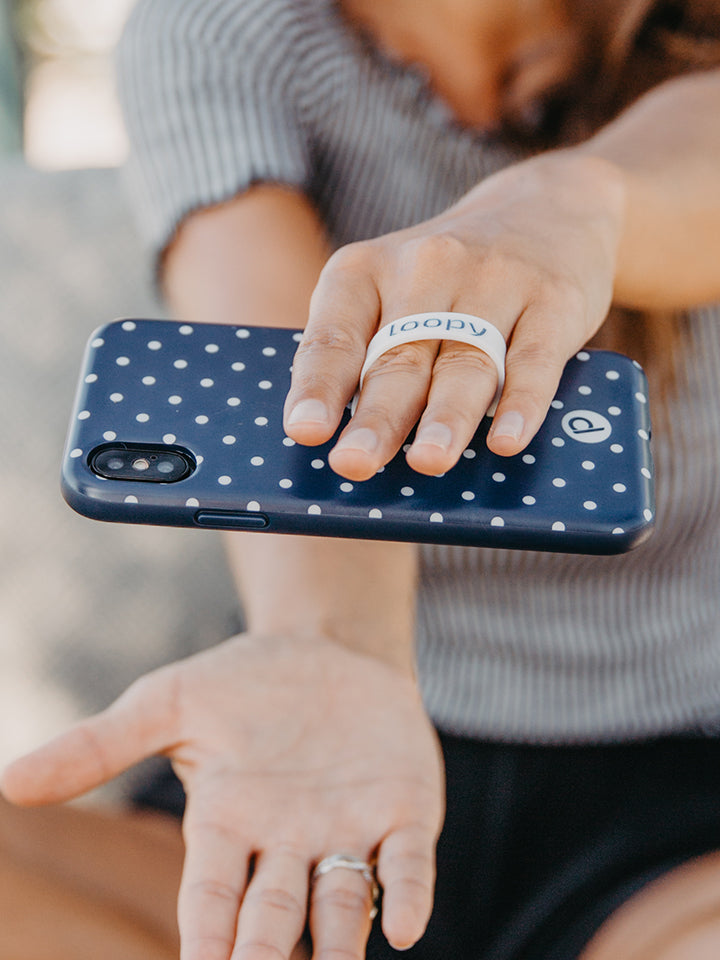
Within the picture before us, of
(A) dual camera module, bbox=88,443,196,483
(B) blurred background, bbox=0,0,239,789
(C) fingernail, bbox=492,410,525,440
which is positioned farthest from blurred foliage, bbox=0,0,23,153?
(C) fingernail, bbox=492,410,525,440

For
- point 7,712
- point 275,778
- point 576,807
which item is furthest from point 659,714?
point 7,712

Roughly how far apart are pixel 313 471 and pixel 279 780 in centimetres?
17

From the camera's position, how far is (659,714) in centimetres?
71

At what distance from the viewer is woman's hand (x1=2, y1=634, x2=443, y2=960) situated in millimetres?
431

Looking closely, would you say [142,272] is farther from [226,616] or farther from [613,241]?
[613,241]

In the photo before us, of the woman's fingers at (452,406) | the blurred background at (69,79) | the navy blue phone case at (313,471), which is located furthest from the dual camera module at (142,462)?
the blurred background at (69,79)

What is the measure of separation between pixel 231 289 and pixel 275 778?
31cm

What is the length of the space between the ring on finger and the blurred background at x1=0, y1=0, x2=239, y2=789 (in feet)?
1.41

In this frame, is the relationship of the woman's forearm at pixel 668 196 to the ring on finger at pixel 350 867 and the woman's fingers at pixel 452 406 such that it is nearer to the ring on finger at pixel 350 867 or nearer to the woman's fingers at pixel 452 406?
the woman's fingers at pixel 452 406

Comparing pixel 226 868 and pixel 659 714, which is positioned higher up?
pixel 226 868

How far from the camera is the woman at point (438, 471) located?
1.42 ft

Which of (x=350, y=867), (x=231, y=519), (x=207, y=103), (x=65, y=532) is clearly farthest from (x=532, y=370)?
(x=65, y=532)

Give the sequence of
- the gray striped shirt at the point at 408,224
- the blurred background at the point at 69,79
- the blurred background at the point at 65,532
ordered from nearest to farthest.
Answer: the gray striped shirt at the point at 408,224 → the blurred background at the point at 65,532 → the blurred background at the point at 69,79

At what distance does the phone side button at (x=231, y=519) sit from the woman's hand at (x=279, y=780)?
12 centimetres
